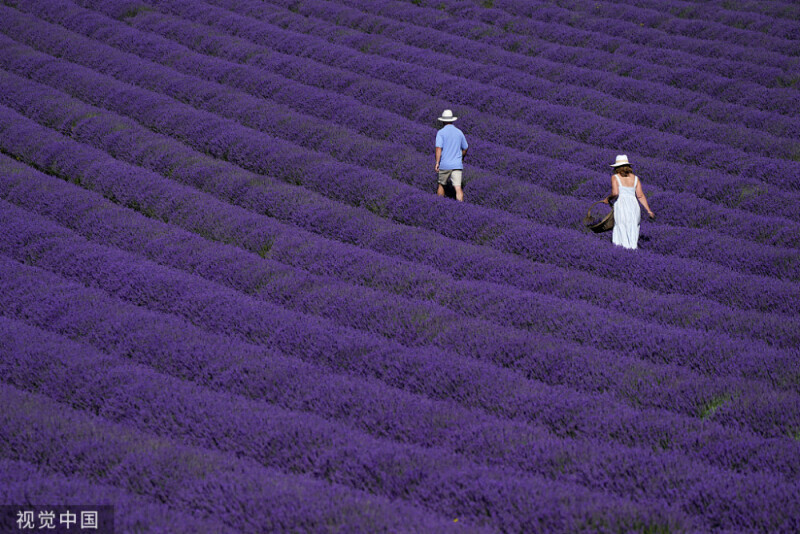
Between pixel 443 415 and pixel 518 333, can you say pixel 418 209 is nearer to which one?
pixel 518 333

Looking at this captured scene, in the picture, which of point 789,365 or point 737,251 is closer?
point 789,365

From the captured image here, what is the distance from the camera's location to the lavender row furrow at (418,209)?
629 cm

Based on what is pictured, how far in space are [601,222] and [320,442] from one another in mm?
4245

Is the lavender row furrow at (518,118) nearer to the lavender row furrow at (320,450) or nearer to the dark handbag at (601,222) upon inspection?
the dark handbag at (601,222)

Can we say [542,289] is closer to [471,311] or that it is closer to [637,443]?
[471,311]

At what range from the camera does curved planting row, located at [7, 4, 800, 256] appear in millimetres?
7305

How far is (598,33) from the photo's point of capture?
13023mm

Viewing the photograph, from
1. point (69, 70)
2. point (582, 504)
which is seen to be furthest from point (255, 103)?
point (582, 504)

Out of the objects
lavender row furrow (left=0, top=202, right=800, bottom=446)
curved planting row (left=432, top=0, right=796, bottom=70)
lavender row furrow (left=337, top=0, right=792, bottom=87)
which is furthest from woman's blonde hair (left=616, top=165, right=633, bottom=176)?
curved planting row (left=432, top=0, right=796, bottom=70)

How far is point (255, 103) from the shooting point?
1058cm

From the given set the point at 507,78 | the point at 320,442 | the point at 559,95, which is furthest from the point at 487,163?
the point at 320,442

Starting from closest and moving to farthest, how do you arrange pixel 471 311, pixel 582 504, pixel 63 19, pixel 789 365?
pixel 582 504
pixel 789 365
pixel 471 311
pixel 63 19

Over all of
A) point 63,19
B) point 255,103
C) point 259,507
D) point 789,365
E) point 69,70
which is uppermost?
point 63,19

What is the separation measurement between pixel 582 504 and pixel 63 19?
13.4 metres
